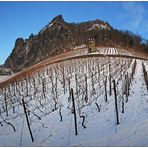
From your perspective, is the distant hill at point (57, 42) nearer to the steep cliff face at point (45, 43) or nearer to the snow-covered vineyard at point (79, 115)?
the steep cliff face at point (45, 43)

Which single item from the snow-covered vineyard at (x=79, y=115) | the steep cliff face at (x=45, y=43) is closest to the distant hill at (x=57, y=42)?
the steep cliff face at (x=45, y=43)

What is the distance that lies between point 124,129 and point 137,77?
644 cm

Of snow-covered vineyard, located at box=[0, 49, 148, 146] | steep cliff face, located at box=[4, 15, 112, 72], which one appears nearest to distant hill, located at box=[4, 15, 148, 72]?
steep cliff face, located at box=[4, 15, 112, 72]

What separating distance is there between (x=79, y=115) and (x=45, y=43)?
3059 cm

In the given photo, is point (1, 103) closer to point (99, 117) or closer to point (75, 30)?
point (99, 117)

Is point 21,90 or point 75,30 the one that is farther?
point 75,30

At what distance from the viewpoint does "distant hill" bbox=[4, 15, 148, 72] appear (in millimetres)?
38050

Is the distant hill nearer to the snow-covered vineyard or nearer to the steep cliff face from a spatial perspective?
the steep cliff face

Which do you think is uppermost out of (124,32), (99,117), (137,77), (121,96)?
(124,32)

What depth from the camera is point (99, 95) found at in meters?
12.7

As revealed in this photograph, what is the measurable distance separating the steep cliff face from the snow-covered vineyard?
21741 mm

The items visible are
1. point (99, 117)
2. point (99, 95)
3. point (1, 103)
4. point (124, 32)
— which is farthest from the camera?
point (124, 32)

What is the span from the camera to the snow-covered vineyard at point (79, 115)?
8.88 m

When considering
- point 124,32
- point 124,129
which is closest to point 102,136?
point 124,129
